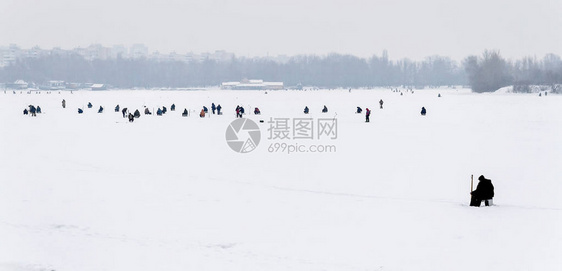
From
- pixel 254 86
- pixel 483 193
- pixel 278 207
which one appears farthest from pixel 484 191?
pixel 254 86

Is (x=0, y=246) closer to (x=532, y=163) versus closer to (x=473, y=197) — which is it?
(x=473, y=197)

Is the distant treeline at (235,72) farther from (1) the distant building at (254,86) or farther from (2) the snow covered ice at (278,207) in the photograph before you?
(2) the snow covered ice at (278,207)

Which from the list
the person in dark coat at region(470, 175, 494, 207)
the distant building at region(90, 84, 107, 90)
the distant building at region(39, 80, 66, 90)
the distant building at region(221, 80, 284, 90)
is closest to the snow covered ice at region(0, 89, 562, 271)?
the person in dark coat at region(470, 175, 494, 207)

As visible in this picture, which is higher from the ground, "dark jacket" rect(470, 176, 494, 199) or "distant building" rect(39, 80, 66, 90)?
"distant building" rect(39, 80, 66, 90)

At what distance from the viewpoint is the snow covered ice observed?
962cm

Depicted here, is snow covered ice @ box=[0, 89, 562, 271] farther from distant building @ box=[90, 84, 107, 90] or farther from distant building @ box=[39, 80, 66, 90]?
distant building @ box=[39, 80, 66, 90]

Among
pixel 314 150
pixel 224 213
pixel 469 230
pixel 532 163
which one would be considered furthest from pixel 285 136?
pixel 469 230

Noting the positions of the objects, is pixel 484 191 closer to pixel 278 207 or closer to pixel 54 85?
pixel 278 207

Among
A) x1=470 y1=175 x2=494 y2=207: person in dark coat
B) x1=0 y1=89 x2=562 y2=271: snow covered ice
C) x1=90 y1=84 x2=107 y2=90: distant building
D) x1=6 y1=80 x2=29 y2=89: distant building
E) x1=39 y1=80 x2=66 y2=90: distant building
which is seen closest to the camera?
x1=0 y1=89 x2=562 y2=271: snow covered ice

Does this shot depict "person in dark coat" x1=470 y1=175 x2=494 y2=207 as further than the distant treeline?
No

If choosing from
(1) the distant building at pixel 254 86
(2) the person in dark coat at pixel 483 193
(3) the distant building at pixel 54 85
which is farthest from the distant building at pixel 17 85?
(2) the person in dark coat at pixel 483 193

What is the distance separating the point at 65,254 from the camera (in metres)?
9.91

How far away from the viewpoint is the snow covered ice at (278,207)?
9625 mm

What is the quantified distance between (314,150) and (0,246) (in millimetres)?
12851
